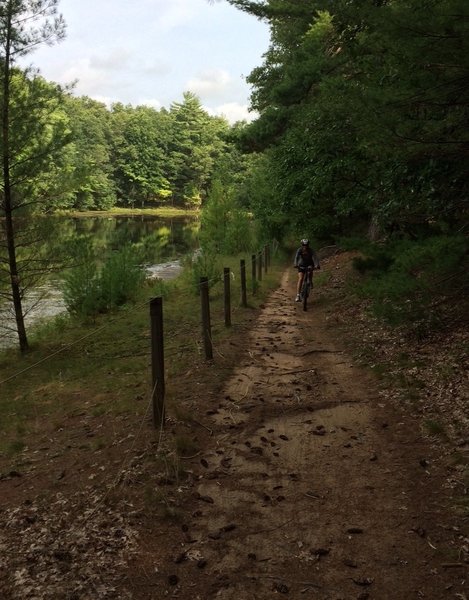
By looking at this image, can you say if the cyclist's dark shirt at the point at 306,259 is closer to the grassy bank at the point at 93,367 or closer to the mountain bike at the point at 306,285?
the mountain bike at the point at 306,285

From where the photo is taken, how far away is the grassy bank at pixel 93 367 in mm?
6203

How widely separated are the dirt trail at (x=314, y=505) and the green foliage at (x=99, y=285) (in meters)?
7.49

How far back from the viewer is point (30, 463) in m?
5.05

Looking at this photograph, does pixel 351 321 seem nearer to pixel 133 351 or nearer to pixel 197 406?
pixel 133 351

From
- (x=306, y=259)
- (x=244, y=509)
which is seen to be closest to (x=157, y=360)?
(x=244, y=509)

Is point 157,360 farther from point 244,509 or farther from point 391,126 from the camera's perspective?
point 391,126

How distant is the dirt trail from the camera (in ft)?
10.1

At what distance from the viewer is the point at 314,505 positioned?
3.88m

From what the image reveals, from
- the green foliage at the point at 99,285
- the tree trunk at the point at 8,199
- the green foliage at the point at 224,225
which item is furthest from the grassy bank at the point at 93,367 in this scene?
the green foliage at the point at 224,225

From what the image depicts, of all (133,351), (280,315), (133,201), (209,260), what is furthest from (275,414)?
(133,201)

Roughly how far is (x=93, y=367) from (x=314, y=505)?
19.4ft

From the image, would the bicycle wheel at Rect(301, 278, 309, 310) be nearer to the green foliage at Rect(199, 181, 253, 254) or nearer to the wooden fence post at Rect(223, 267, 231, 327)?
the wooden fence post at Rect(223, 267, 231, 327)

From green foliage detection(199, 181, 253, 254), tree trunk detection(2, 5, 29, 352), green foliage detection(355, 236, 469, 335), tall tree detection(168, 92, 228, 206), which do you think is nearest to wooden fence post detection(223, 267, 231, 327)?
green foliage detection(355, 236, 469, 335)

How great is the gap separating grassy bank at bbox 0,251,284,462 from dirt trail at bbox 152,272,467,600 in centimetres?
137
